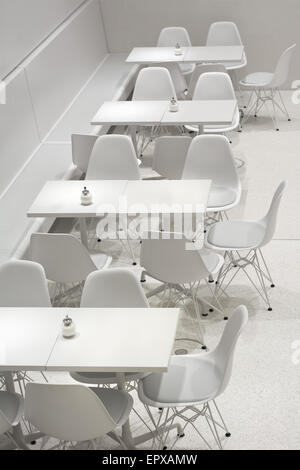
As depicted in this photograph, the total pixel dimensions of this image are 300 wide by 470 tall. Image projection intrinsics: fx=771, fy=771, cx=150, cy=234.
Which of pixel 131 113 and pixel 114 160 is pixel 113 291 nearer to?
pixel 114 160

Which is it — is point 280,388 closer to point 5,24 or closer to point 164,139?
point 164,139

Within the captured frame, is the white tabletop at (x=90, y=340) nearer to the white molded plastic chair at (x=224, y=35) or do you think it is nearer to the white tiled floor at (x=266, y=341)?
the white tiled floor at (x=266, y=341)

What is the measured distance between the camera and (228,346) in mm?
4129

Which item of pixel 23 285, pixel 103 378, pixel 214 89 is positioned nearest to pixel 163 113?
pixel 214 89

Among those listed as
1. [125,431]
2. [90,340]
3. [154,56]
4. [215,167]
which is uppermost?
[90,340]

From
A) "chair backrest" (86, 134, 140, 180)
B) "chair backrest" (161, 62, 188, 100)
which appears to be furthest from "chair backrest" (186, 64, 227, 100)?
"chair backrest" (86, 134, 140, 180)

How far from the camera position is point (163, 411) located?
182 inches

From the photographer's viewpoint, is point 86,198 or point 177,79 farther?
point 177,79

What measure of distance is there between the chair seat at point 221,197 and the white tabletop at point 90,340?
203cm

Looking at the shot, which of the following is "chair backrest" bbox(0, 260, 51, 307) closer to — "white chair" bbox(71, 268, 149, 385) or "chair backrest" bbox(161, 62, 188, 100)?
"white chair" bbox(71, 268, 149, 385)

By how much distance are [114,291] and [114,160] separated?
2.21 m

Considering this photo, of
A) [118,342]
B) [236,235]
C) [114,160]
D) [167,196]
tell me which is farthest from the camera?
[114,160]

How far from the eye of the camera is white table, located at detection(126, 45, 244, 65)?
339 inches

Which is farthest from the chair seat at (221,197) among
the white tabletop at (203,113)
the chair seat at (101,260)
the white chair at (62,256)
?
the white chair at (62,256)
